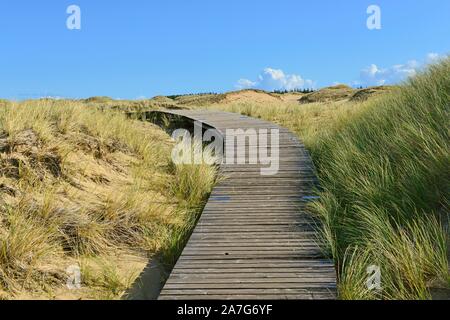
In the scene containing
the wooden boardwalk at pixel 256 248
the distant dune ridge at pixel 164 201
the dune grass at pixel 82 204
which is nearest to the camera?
the wooden boardwalk at pixel 256 248

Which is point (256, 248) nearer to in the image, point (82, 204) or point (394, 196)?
point (394, 196)

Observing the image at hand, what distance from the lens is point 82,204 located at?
5.69 m

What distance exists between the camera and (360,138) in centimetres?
712

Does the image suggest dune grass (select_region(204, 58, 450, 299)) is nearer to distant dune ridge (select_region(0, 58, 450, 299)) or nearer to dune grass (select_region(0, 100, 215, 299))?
distant dune ridge (select_region(0, 58, 450, 299))

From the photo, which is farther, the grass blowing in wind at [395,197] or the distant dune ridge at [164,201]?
the distant dune ridge at [164,201]

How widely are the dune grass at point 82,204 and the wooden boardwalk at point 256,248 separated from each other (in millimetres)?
544

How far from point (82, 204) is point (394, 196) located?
150 inches

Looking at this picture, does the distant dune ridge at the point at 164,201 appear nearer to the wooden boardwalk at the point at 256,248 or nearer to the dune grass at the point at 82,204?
the dune grass at the point at 82,204

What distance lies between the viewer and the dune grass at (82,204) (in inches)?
169

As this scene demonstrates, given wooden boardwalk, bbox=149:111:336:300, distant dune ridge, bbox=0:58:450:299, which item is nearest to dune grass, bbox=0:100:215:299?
distant dune ridge, bbox=0:58:450:299

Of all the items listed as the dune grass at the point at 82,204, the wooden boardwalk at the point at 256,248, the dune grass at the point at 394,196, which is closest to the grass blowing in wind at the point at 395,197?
the dune grass at the point at 394,196

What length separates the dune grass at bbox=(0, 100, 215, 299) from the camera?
169 inches

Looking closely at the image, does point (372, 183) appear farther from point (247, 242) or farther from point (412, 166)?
point (247, 242)
